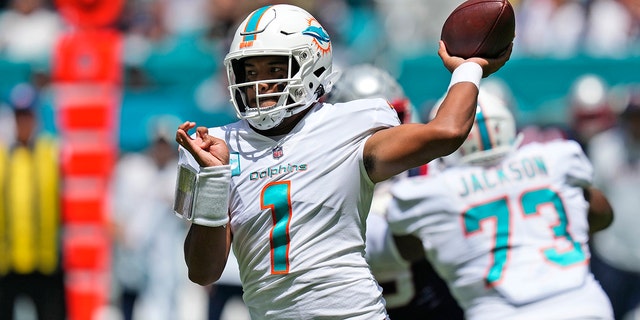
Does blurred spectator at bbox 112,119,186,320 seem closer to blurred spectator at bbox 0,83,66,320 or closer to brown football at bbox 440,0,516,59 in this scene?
blurred spectator at bbox 0,83,66,320

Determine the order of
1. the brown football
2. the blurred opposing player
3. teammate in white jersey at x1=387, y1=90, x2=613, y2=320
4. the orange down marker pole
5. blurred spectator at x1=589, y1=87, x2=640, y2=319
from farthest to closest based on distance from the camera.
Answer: the orange down marker pole < blurred spectator at x1=589, y1=87, x2=640, y2=319 < the blurred opposing player < teammate in white jersey at x1=387, y1=90, x2=613, y2=320 < the brown football

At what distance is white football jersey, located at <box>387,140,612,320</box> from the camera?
179 inches

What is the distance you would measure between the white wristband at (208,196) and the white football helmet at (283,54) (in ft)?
0.73

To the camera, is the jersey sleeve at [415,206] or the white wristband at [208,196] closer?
the white wristband at [208,196]

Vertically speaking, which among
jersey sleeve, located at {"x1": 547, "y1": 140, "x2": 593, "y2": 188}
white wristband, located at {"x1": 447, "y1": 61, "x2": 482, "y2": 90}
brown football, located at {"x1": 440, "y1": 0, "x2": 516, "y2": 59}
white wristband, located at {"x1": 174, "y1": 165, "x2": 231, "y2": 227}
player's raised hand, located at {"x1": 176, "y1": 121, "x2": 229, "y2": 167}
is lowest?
jersey sleeve, located at {"x1": 547, "y1": 140, "x2": 593, "y2": 188}

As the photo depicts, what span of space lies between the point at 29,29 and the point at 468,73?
8165 mm

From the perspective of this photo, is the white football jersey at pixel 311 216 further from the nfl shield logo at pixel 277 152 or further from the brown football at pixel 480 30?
the brown football at pixel 480 30

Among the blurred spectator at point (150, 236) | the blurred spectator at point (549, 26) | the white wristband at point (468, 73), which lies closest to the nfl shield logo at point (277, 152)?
the white wristband at point (468, 73)

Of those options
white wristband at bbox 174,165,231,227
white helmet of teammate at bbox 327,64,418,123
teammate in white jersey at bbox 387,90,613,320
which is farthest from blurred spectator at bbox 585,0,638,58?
white wristband at bbox 174,165,231,227

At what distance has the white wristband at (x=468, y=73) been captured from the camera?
137 inches

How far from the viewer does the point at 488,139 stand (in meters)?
4.75

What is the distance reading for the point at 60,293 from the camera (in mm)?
8891

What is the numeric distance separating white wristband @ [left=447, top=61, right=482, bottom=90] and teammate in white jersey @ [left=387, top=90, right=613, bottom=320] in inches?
45.4

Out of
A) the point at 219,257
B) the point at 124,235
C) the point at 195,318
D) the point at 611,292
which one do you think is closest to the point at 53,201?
the point at 124,235
